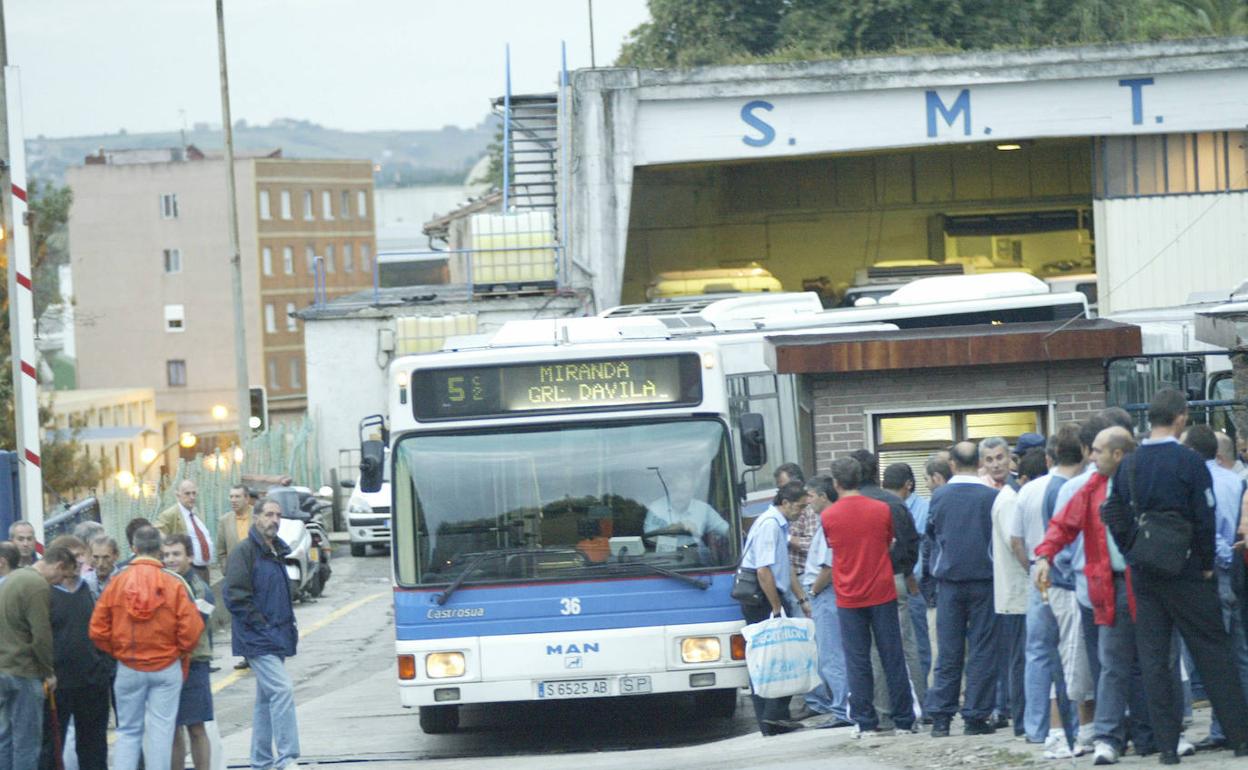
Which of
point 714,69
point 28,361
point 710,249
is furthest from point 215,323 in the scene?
point 28,361

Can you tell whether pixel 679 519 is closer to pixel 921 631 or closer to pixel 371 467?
pixel 921 631

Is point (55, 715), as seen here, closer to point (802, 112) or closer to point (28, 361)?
point (28, 361)

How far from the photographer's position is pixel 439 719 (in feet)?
41.9

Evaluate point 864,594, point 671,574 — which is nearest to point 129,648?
point 671,574

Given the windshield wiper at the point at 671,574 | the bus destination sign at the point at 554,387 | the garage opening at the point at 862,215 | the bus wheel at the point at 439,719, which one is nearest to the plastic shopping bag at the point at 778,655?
the windshield wiper at the point at 671,574

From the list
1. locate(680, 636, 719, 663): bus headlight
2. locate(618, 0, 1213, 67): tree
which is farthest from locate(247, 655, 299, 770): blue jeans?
locate(618, 0, 1213, 67): tree

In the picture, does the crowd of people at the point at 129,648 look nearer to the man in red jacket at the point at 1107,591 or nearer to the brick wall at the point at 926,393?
the man in red jacket at the point at 1107,591

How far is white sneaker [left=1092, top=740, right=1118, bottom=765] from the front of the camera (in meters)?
8.62

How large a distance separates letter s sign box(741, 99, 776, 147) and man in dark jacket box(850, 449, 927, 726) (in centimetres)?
2118

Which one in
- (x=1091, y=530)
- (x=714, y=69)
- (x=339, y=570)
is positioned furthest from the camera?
(x=714, y=69)

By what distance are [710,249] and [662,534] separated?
31.3m

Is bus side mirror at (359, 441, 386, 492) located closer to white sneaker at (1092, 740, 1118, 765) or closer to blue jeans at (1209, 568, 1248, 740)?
white sneaker at (1092, 740, 1118, 765)

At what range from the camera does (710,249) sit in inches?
1674

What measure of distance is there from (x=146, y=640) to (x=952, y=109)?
23881mm
